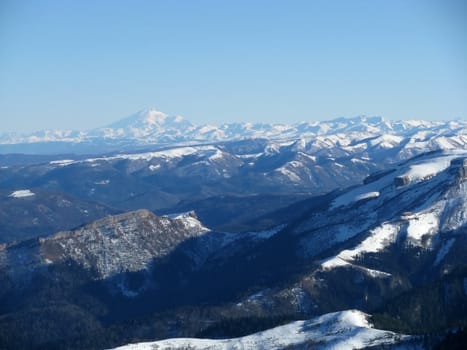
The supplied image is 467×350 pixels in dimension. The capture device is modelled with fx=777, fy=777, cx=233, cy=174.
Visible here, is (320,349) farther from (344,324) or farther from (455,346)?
(455,346)

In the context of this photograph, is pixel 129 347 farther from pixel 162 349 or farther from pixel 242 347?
pixel 242 347

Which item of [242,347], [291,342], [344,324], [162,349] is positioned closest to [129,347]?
[162,349]

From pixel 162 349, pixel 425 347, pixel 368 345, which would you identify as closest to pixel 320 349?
pixel 368 345

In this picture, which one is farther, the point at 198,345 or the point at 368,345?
the point at 198,345

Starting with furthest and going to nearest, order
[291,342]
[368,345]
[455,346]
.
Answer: [291,342], [368,345], [455,346]

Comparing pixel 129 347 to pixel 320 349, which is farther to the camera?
pixel 129 347

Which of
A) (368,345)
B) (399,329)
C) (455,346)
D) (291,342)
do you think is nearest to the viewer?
(455,346)
